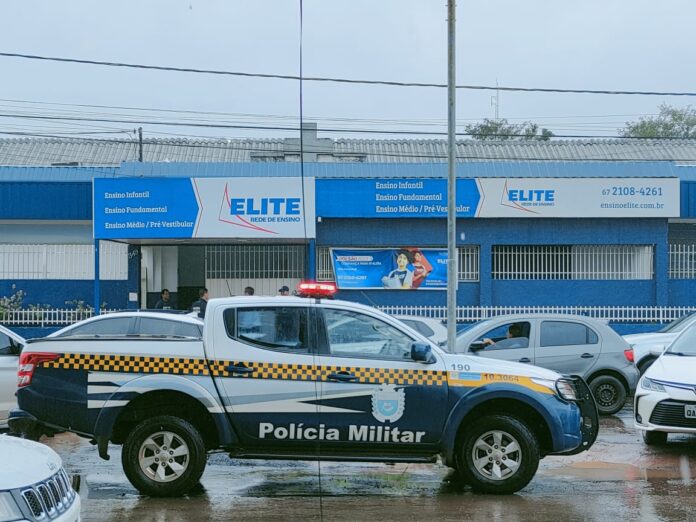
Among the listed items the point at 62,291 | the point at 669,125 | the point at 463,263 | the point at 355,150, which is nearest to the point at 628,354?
the point at 463,263

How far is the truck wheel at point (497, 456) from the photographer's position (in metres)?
8.48

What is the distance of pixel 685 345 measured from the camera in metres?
11.8

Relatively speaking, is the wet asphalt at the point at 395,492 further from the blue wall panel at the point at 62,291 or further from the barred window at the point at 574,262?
the blue wall panel at the point at 62,291

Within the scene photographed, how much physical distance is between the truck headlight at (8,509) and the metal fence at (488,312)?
17925mm

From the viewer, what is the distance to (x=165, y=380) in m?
8.35

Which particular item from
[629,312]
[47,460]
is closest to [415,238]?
[629,312]

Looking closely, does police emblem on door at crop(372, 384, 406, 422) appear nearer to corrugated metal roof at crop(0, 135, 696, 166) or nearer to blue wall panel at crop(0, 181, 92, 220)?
blue wall panel at crop(0, 181, 92, 220)

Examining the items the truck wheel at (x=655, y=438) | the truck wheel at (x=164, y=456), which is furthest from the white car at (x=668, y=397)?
the truck wheel at (x=164, y=456)

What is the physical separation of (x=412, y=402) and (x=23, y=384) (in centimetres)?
352

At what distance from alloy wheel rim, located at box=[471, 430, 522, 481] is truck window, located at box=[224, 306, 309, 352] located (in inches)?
72.1

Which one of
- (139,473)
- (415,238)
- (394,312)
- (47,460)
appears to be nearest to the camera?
(47,460)

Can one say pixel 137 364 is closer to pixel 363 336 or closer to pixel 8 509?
pixel 363 336

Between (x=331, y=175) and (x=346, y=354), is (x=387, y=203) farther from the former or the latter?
(x=346, y=354)

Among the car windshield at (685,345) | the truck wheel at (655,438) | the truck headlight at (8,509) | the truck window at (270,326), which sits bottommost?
the truck wheel at (655,438)
